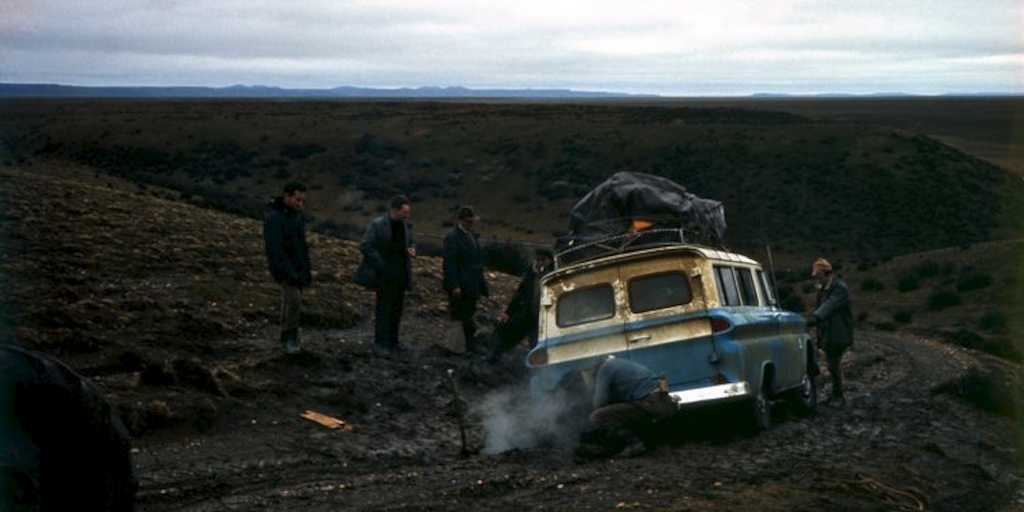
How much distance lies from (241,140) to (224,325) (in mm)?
79752

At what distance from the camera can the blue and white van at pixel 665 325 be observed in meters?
13.2

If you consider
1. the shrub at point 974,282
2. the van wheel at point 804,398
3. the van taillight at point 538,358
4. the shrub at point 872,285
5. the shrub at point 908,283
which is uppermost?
the van taillight at point 538,358

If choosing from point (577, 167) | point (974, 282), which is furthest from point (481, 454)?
point (577, 167)

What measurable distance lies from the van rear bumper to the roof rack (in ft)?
5.44

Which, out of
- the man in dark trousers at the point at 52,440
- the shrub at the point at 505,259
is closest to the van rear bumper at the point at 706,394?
the man in dark trousers at the point at 52,440

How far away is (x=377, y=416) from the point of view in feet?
50.6

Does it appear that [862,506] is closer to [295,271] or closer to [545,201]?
[295,271]

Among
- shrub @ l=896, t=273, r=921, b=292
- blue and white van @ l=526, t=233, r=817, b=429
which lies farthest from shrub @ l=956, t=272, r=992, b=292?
blue and white van @ l=526, t=233, r=817, b=429

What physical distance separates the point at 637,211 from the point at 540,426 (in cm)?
462

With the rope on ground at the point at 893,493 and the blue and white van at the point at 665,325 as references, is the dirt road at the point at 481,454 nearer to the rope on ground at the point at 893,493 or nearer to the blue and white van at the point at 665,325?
the rope on ground at the point at 893,493

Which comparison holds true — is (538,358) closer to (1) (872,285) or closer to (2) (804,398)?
(2) (804,398)

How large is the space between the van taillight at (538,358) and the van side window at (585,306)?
336 millimetres

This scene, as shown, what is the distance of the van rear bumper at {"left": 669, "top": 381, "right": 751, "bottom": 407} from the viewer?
42.3ft

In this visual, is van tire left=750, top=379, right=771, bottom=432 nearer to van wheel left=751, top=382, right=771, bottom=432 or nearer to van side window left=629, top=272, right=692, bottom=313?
van wheel left=751, top=382, right=771, bottom=432
